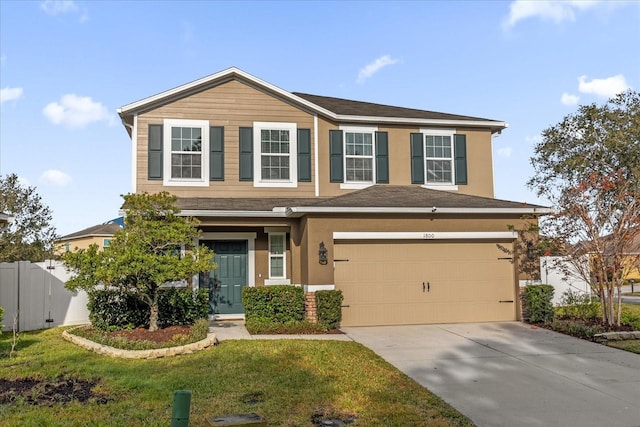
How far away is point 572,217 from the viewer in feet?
41.6

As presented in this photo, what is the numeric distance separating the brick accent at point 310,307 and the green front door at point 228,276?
263cm

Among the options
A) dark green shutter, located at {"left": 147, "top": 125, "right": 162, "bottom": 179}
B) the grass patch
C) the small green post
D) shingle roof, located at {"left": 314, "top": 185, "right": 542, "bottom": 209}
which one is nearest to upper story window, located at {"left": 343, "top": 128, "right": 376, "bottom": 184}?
shingle roof, located at {"left": 314, "top": 185, "right": 542, "bottom": 209}

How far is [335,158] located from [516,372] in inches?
336

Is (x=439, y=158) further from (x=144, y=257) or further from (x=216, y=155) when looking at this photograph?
(x=144, y=257)

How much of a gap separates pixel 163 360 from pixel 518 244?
9134 millimetres

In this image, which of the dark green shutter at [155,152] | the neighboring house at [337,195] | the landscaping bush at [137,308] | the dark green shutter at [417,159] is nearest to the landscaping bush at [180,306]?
the landscaping bush at [137,308]

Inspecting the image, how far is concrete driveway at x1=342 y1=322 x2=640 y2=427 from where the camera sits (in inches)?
260

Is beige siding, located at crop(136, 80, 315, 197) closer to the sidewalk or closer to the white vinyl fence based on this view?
the white vinyl fence

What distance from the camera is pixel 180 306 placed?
1257cm

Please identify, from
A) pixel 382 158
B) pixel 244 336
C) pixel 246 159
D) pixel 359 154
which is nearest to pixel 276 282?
pixel 244 336

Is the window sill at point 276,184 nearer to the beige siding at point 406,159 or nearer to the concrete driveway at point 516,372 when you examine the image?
the beige siding at point 406,159

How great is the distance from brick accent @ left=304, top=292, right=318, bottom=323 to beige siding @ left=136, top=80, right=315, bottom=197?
3.47 metres

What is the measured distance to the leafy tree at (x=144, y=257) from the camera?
35.0 feet

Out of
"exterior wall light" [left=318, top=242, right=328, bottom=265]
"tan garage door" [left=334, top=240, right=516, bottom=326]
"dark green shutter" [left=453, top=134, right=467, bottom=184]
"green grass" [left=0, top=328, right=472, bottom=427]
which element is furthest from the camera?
"dark green shutter" [left=453, top=134, right=467, bottom=184]
